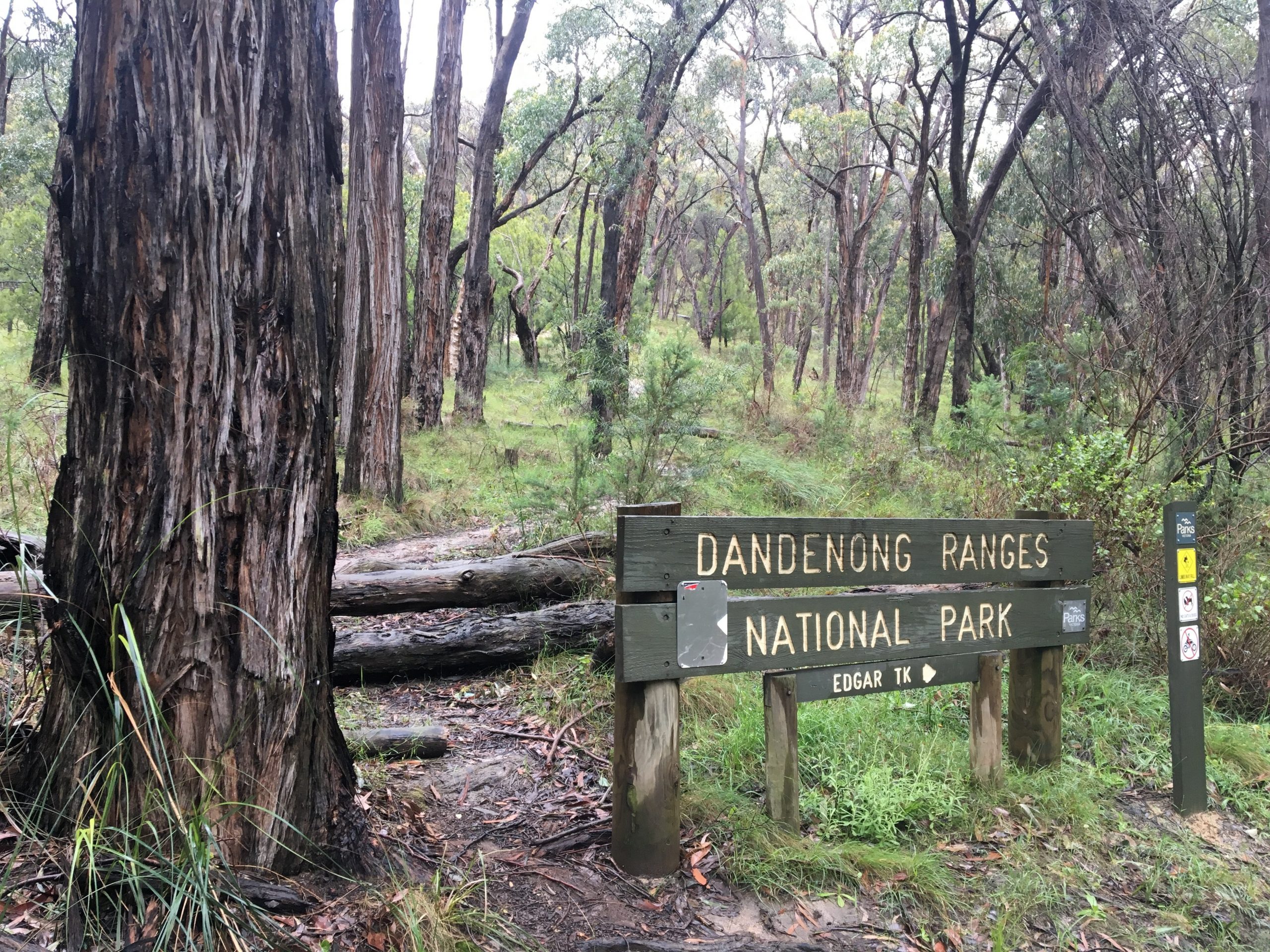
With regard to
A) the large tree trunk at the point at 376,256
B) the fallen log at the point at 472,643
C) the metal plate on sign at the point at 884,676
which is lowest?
the fallen log at the point at 472,643

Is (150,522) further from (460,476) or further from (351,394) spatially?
(460,476)

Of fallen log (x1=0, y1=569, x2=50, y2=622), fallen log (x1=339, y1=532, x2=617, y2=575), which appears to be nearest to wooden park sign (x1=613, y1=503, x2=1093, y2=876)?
fallen log (x1=0, y1=569, x2=50, y2=622)

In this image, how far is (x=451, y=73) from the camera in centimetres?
1356

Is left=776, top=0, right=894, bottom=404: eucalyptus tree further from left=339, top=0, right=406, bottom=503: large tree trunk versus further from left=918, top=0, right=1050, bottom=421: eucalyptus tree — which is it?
left=339, top=0, right=406, bottom=503: large tree trunk

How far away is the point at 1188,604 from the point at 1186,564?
20 centimetres

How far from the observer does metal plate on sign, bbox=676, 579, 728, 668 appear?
3020 mm

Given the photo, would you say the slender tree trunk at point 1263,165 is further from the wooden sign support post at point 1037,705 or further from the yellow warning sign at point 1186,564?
the wooden sign support post at point 1037,705

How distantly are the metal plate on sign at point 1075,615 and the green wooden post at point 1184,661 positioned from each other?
35 cm

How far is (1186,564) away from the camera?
3916mm

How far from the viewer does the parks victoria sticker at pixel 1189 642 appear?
3887 mm

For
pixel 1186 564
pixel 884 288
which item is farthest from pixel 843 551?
pixel 884 288

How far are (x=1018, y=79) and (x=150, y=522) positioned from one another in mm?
17249

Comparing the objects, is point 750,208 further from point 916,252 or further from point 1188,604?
point 1188,604

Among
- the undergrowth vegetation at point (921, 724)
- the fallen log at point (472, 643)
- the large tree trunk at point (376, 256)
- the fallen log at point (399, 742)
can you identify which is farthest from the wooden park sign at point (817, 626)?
the large tree trunk at point (376, 256)
